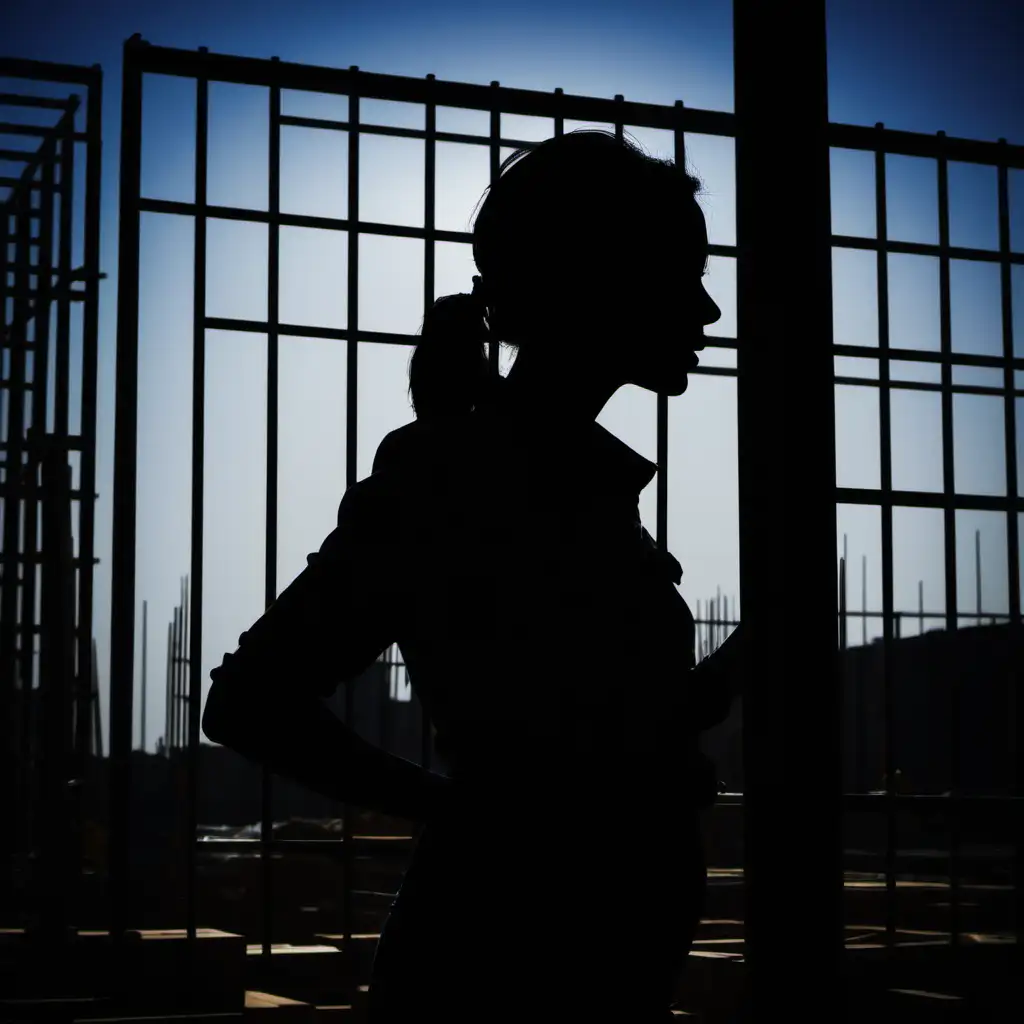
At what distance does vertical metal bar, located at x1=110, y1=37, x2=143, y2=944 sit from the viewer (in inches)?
217

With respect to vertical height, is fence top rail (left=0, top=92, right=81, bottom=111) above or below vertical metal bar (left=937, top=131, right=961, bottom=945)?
above

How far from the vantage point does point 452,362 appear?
1.43 m

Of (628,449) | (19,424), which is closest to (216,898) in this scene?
(19,424)

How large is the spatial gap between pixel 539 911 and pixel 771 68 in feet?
2.57

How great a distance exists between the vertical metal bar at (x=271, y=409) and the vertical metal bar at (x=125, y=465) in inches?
20.9

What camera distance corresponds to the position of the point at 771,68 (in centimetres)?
130

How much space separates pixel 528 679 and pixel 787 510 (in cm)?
28

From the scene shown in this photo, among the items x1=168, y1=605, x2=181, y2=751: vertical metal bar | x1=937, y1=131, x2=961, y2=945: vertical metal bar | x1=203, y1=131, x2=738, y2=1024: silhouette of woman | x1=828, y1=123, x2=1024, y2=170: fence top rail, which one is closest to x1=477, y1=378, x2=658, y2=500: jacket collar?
x1=203, y1=131, x2=738, y2=1024: silhouette of woman

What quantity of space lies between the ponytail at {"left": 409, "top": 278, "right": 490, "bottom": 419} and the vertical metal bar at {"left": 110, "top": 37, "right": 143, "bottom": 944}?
424 centimetres

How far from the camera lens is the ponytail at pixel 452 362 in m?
1.43

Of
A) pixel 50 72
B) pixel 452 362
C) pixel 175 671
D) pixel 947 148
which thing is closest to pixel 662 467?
pixel 947 148

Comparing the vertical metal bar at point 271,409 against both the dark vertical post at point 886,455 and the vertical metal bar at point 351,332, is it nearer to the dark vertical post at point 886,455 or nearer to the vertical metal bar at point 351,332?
the vertical metal bar at point 351,332

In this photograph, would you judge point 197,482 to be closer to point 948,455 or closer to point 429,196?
point 429,196

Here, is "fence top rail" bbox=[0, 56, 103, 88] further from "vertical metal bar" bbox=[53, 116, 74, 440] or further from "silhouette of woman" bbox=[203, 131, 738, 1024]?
"silhouette of woman" bbox=[203, 131, 738, 1024]
